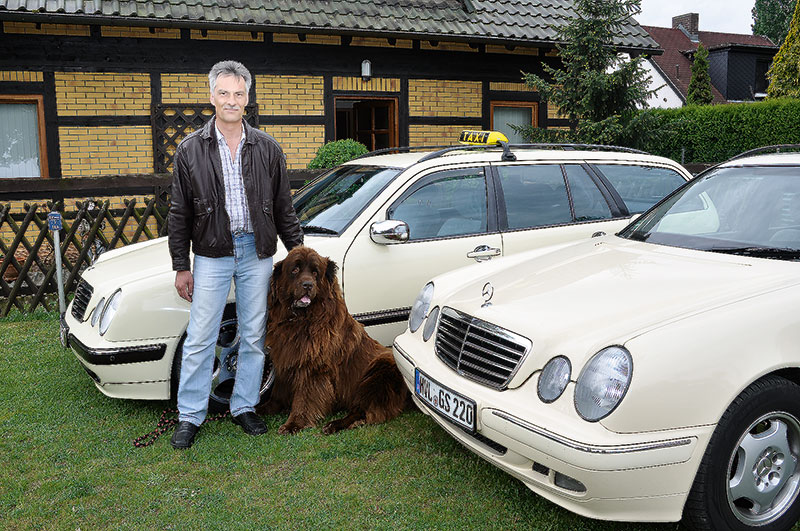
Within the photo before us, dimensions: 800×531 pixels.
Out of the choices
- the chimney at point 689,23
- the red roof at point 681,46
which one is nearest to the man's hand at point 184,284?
the red roof at point 681,46

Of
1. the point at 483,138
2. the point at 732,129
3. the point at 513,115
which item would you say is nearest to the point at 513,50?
the point at 513,115

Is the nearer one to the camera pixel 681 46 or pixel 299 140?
pixel 299 140

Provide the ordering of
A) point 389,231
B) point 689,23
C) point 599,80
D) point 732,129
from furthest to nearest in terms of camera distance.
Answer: point 689,23 < point 732,129 < point 599,80 < point 389,231

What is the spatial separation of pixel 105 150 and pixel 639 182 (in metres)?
8.04

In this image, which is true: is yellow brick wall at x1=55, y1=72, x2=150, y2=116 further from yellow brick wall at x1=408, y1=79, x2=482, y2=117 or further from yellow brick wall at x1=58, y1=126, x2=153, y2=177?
yellow brick wall at x1=408, y1=79, x2=482, y2=117

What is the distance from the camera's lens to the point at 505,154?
5195mm

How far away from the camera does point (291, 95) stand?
1110cm

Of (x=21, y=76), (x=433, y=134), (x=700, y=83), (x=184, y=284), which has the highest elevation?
(x=700, y=83)

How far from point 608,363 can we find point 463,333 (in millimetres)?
865

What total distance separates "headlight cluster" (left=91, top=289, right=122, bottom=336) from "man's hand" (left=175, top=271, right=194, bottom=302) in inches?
18.1

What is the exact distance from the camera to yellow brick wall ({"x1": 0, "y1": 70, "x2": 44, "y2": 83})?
960 centimetres

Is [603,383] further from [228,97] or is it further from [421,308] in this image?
Answer: [228,97]

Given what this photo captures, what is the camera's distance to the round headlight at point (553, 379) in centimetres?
272

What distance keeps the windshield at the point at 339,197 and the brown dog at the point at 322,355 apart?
0.70 meters
